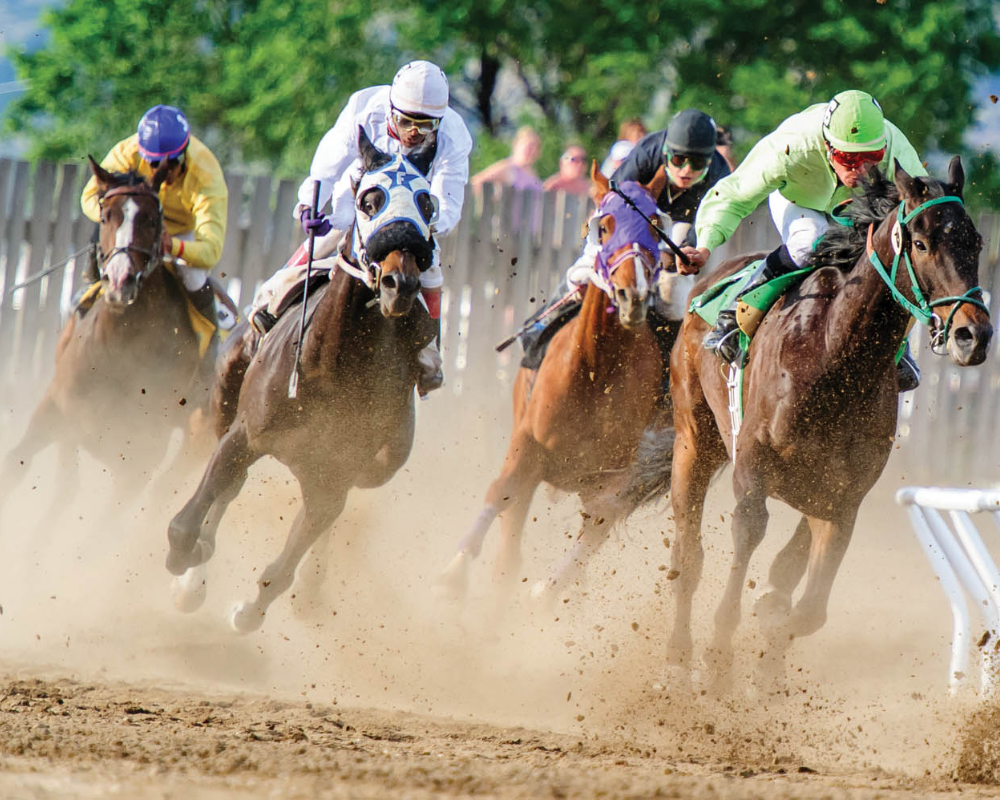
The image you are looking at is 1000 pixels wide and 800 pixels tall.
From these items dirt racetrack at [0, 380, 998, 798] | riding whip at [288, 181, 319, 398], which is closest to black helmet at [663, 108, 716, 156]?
riding whip at [288, 181, 319, 398]

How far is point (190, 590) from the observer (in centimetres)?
677

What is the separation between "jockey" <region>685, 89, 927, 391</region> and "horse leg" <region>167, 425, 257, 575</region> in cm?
221

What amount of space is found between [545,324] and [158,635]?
2.62 metres

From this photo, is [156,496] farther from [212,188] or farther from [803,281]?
[803,281]

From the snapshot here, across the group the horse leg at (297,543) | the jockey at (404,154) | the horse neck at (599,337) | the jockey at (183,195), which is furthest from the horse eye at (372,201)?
the jockey at (183,195)

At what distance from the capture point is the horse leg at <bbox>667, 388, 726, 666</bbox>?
6.55 metres

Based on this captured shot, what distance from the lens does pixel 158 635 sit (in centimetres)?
700

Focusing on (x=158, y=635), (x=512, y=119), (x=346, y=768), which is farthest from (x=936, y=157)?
(x=346, y=768)

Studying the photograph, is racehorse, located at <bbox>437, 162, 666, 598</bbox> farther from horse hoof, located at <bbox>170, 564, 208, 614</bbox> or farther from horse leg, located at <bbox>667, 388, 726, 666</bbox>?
horse hoof, located at <bbox>170, 564, 208, 614</bbox>

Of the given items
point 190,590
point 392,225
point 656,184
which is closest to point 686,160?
point 656,184

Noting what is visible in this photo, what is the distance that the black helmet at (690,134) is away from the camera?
7.27m

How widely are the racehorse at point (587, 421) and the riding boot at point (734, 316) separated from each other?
2.25ft

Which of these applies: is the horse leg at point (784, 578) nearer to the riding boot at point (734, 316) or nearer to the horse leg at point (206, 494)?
the riding boot at point (734, 316)

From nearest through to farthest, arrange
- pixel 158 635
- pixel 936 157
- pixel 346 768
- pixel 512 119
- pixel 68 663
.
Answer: pixel 346 768 < pixel 68 663 < pixel 158 635 < pixel 936 157 < pixel 512 119
